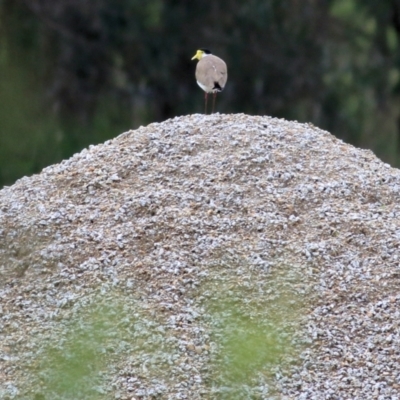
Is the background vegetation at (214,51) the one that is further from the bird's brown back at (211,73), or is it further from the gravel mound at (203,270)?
the gravel mound at (203,270)

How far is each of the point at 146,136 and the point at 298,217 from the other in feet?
3.64

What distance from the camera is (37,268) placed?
439cm

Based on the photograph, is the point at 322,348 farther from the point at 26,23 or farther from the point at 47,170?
the point at 26,23

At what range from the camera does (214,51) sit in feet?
42.7

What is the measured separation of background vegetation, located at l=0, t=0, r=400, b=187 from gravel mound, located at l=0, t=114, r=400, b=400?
759cm

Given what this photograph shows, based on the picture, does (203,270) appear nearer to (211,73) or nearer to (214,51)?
(211,73)

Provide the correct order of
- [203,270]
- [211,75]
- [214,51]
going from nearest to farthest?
[203,270], [211,75], [214,51]

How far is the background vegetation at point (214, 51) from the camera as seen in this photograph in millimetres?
12977

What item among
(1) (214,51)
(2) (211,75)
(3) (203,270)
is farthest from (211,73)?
(1) (214,51)

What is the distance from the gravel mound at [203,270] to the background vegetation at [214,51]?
299 inches

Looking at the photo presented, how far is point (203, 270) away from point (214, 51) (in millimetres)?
9090

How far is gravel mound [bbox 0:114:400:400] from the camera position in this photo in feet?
12.5

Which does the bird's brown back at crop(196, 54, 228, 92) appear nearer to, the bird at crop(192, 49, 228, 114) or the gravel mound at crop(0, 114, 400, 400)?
the bird at crop(192, 49, 228, 114)

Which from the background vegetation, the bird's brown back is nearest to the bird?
the bird's brown back
